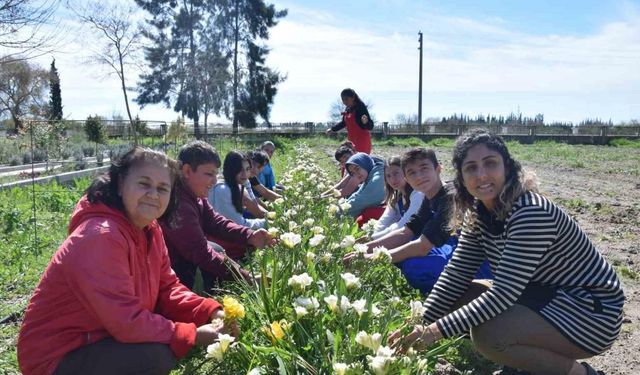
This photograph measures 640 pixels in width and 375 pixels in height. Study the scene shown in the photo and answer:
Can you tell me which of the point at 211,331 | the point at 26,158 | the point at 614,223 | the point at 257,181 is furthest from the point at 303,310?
the point at 26,158

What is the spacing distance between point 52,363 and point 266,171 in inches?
232

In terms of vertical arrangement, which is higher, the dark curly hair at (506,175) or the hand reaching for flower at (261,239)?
the dark curly hair at (506,175)

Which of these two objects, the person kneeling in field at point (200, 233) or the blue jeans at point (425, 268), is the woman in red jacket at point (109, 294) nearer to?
the person kneeling in field at point (200, 233)

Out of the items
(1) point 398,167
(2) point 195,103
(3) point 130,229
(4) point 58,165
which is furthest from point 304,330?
(2) point 195,103

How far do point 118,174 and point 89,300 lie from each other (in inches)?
21.1

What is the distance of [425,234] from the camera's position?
3.60m

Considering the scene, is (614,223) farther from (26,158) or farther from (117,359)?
(26,158)

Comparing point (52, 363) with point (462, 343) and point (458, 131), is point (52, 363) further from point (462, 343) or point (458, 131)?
point (458, 131)

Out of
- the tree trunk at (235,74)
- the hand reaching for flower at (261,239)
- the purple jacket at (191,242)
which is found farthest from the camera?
the tree trunk at (235,74)

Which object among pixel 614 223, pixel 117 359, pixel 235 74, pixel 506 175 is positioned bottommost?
pixel 614 223

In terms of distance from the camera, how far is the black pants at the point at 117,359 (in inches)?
84.1

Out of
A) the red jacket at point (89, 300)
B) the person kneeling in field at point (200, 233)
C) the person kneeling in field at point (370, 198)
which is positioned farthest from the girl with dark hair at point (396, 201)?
the red jacket at point (89, 300)

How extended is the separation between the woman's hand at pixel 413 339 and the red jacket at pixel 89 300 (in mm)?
862

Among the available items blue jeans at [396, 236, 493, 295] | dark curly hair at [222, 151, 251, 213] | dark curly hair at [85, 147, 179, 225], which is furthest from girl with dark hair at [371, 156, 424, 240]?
dark curly hair at [85, 147, 179, 225]
